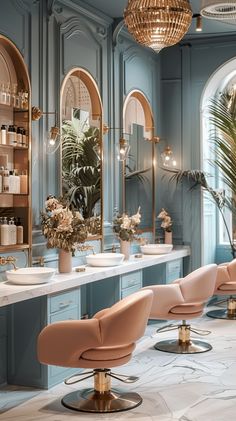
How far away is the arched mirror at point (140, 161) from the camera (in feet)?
21.8

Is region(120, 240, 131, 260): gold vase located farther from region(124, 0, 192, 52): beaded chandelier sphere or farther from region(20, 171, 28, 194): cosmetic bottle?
region(124, 0, 192, 52): beaded chandelier sphere

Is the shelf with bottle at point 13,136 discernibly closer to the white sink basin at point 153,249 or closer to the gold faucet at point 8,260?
the gold faucet at point 8,260

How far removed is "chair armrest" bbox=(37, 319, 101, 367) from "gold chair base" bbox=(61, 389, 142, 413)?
38 centimetres

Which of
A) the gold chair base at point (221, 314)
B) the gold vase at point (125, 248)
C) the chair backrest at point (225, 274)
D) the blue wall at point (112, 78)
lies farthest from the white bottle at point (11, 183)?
the gold chair base at point (221, 314)

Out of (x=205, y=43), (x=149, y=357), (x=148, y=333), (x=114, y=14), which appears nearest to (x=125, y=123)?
(x=114, y=14)

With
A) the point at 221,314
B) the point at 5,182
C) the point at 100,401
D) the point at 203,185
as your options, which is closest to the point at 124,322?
the point at 100,401

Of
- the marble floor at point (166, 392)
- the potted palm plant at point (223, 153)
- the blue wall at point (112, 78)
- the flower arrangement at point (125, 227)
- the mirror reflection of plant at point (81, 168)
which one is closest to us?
the marble floor at point (166, 392)

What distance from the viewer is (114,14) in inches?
244

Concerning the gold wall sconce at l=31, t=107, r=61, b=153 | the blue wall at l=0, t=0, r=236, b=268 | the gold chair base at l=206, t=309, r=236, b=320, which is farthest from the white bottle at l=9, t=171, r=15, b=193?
the gold chair base at l=206, t=309, r=236, b=320

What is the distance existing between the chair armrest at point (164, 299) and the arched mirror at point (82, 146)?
3.38ft

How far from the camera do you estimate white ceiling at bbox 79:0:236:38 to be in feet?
19.3

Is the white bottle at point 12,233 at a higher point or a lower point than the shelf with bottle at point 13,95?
lower

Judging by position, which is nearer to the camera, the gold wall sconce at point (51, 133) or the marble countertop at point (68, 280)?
the marble countertop at point (68, 280)

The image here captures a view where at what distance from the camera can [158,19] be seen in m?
3.94
